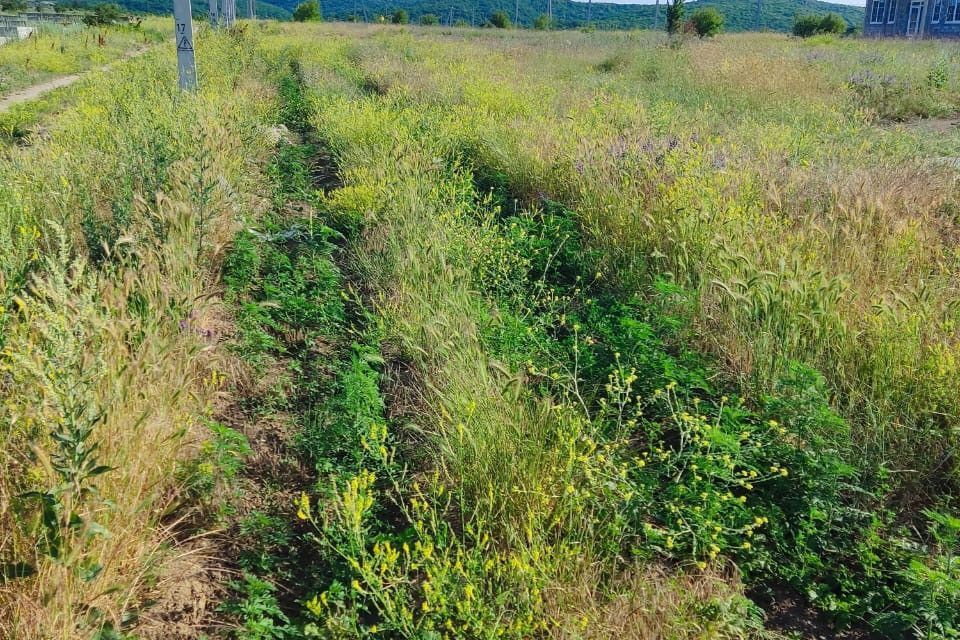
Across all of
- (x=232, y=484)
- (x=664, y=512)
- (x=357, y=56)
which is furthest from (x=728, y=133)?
(x=357, y=56)

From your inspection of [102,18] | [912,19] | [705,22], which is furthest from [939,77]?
[102,18]

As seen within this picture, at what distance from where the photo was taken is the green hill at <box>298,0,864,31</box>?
3541 inches

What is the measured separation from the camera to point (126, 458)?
238 cm

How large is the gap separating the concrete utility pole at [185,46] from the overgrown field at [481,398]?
300cm

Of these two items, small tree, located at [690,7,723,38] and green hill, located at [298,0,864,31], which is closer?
small tree, located at [690,7,723,38]

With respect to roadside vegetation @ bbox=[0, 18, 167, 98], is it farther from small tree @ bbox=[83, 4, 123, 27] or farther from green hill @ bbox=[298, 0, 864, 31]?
green hill @ bbox=[298, 0, 864, 31]

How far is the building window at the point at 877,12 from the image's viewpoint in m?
Result: 42.1

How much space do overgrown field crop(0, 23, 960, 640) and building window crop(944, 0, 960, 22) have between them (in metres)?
39.6

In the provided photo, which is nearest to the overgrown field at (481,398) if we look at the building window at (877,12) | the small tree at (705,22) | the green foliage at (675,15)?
the green foliage at (675,15)

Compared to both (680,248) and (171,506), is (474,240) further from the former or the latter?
(171,506)

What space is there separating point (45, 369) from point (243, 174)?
4.97 metres

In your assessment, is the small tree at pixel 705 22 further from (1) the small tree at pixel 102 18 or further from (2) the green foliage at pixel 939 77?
(1) the small tree at pixel 102 18

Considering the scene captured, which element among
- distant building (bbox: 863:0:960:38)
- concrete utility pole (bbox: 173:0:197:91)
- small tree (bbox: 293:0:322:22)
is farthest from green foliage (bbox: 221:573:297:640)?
small tree (bbox: 293:0:322:22)

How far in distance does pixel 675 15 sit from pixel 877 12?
76.6 ft
